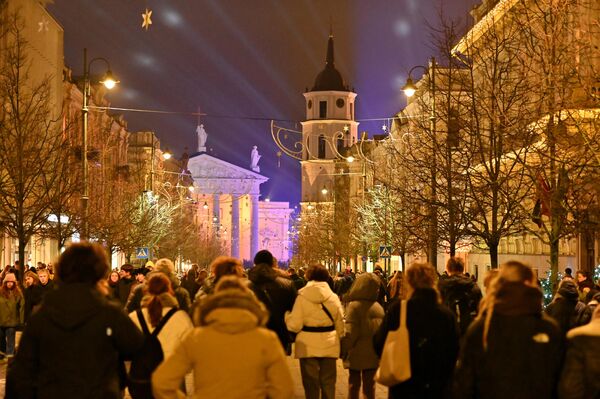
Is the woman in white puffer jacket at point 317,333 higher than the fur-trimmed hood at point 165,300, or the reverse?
the fur-trimmed hood at point 165,300

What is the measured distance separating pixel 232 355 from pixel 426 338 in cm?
245

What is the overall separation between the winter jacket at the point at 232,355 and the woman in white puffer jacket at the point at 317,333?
652 cm

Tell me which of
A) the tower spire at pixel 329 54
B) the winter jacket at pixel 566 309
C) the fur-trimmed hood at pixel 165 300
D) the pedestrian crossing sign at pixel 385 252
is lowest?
the winter jacket at pixel 566 309

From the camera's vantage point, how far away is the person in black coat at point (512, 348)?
28.0 feet

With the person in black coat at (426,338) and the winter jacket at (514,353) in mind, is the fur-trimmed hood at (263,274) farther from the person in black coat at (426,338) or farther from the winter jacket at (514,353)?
the winter jacket at (514,353)

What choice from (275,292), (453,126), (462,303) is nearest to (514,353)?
(275,292)

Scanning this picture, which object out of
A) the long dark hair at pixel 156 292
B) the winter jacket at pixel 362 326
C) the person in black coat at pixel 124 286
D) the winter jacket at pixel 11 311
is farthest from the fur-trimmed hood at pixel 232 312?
the person in black coat at pixel 124 286

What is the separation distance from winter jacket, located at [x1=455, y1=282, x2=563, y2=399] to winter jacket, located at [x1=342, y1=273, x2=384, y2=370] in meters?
6.39

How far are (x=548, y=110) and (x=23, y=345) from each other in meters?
16.5

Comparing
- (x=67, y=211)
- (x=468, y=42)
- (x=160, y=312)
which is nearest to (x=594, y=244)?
(x=468, y=42)

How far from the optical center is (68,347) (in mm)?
8305

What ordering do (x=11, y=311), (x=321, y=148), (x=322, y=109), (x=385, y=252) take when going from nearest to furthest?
(x=11, y=311) < (x=385, y=252) < (x=321, y=148) < (x=322, y=109)

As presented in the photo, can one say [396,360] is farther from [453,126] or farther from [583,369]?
[453,126]

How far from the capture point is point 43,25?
62219 mm
